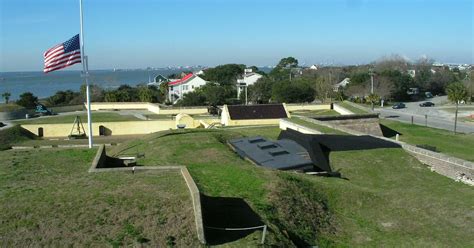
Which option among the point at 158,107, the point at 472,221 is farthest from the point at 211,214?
the point at 158,107

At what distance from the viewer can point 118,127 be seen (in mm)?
39906

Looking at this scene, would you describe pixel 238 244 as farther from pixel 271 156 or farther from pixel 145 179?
pixel 271 156

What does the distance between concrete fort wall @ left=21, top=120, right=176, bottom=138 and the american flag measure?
18866 millimetres

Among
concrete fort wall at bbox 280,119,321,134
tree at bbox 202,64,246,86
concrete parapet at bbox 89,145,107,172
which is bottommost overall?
concrete fort wall at bbox 280,119,321,134

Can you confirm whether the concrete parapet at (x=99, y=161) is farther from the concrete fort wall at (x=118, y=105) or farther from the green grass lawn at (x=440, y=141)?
the concrete fort wall at (x=118, y=105)

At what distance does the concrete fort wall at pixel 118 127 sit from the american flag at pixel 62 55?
61.9 ft

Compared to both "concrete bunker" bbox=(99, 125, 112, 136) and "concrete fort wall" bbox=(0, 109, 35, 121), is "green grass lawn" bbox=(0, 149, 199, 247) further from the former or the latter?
"concrete fort wall" bbox=(0, 109, 35, 121)

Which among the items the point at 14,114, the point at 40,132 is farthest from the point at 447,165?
the point at 14,114

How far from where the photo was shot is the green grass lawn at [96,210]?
946cm

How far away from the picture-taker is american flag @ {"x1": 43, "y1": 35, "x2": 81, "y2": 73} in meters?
20.3

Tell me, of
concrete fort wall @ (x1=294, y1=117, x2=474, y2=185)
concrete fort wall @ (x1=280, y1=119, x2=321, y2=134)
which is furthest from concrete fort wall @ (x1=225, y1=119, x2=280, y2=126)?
concrete fort wall @ (x1=294, y1=117, x2=474, y2=185)

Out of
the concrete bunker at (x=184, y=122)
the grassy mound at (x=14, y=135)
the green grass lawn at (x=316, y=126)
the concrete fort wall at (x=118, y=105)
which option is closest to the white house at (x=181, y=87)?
the concrete fort wall at (x=118, y=105)

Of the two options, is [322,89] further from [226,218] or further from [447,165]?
[226,218]

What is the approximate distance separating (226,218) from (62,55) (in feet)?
43.1
